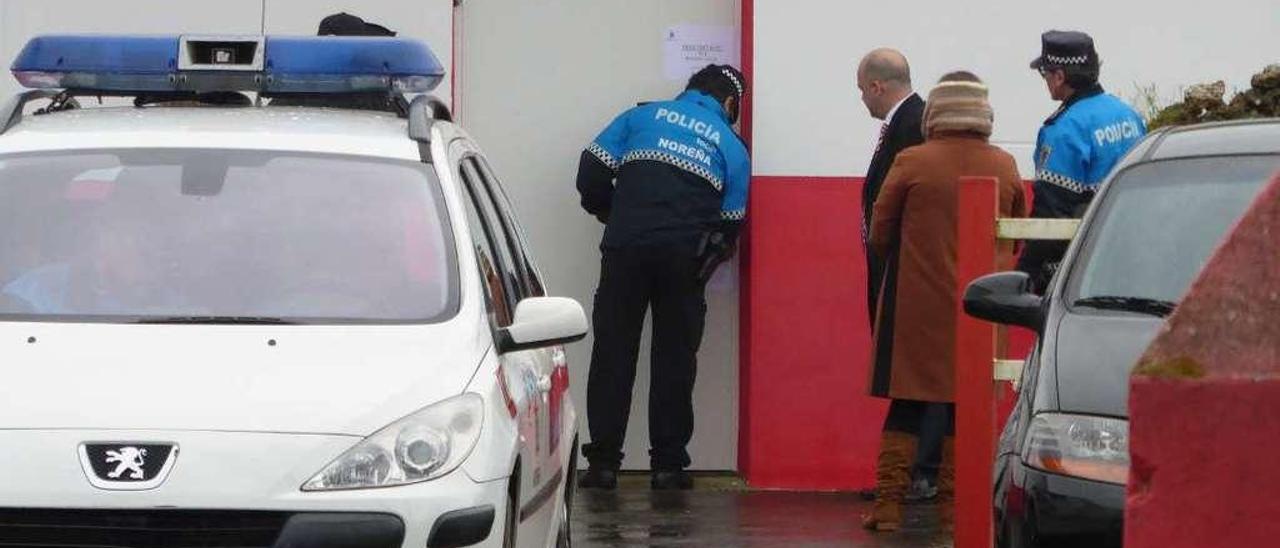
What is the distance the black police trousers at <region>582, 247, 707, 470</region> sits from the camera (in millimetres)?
11148

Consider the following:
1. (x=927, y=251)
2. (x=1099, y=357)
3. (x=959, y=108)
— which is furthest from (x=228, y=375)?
(x=959, y=108)

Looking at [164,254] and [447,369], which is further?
[164,254]

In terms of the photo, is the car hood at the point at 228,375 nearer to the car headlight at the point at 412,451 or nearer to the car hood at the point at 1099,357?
the car headlight at the point at 412,451

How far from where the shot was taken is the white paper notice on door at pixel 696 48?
11531mm

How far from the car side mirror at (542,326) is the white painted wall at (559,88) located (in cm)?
520

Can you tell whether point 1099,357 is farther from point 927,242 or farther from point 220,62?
point 927,242

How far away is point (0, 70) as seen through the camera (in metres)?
11.1

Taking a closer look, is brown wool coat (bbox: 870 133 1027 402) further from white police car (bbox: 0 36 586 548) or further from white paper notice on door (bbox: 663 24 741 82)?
white police car (bbox: 0 36 586 548)

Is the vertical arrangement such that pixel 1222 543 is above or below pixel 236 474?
above

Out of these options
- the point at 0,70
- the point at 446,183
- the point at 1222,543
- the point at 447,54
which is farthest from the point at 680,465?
the point at 1222,543

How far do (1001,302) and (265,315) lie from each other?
2032mm

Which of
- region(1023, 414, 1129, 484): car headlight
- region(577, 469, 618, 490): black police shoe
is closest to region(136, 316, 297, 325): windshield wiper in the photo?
region(1023, 414, 1129, 484): car headlight

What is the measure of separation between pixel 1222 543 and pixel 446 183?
346 centimetres

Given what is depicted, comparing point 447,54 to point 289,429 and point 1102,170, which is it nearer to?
point 1102,170
